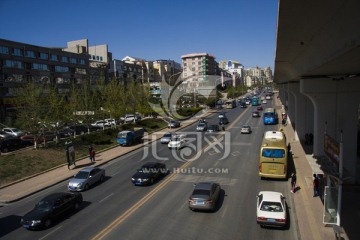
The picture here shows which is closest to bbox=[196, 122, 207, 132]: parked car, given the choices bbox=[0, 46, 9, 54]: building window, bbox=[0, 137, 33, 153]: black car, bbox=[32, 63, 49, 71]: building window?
bbox=[0, 137, 33, 153]: black car

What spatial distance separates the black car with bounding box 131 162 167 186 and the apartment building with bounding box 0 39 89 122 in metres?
34.7

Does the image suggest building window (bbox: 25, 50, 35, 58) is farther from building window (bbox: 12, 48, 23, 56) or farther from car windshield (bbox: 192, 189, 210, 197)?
car windshield (bbox: 192, 189, 210, 197)

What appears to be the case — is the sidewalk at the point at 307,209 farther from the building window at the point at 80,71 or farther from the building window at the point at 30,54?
the building window at the point at 80,71

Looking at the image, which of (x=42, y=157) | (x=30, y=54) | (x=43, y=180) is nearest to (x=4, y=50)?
(x=30, y=54)

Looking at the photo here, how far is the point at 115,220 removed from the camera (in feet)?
52.3

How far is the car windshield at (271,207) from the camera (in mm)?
14578

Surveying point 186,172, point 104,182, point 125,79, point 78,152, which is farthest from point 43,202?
point 125,79

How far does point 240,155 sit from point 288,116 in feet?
97.5

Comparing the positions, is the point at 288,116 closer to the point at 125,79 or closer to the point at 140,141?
the point at 140,141

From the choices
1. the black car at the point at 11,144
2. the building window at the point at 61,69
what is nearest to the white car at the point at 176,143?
the black car at the point at 11,144

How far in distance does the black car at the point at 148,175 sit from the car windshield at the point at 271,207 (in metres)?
9.66

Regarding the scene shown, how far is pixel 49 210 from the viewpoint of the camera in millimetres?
15969

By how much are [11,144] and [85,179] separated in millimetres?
16529

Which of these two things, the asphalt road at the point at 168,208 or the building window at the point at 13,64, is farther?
the building window at the point at 13,64
